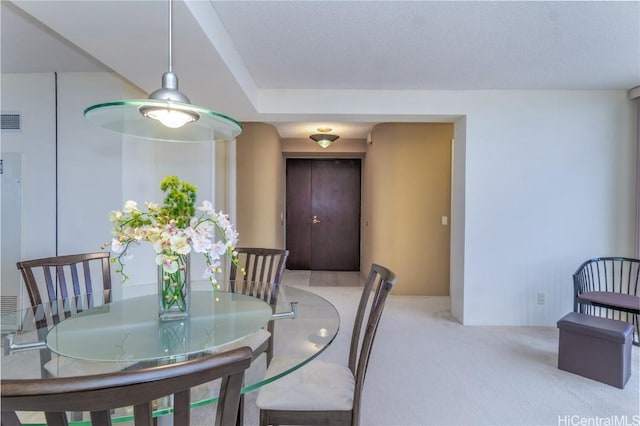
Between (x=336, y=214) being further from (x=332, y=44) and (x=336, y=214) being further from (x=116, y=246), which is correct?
(x=116, y=246)

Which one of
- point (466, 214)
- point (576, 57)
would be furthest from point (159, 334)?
point (576, 57)

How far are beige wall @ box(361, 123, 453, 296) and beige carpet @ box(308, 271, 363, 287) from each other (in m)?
0.99

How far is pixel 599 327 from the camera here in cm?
229

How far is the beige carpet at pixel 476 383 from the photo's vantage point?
6.31ft

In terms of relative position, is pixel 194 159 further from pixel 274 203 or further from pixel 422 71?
pixel 422 71

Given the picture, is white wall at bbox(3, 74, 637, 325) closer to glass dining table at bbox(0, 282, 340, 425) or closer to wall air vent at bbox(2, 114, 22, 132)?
wall air vent at bbox(2, 114, 22, 132)

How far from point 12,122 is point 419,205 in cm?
448

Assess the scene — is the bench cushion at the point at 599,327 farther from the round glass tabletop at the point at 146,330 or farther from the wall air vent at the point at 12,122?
the wall air vent at the point at 12,122

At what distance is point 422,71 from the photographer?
2.89 meters

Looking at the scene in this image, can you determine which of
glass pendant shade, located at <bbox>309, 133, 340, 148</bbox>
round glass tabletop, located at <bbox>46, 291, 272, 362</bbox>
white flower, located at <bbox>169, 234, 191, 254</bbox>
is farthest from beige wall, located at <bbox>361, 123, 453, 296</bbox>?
white flower, located at <bbox>169, 234, 191, 254</bbox>

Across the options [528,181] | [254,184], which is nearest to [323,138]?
[254,184]

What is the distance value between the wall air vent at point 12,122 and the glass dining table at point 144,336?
6.37ft

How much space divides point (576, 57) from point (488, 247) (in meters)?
1.82

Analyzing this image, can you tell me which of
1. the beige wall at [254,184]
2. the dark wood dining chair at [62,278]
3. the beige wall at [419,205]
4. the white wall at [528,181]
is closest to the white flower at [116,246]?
the dark wood dining chair at [62,278]
